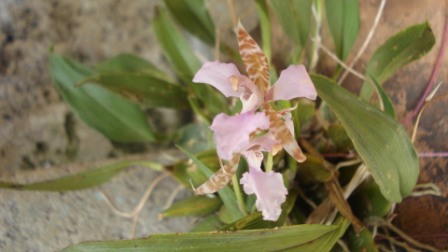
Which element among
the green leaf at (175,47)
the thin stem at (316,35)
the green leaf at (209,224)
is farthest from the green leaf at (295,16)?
the green leaf at (209,224)

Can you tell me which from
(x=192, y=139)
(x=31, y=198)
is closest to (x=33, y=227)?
(x=31, y=198)

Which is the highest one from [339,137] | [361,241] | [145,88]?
[145,88]

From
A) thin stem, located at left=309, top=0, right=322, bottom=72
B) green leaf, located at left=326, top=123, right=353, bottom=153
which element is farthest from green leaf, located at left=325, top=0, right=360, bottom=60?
green leaf, located at left=326, top=123, right=353, bottom=153

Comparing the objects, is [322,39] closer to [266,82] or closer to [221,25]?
[221,25]

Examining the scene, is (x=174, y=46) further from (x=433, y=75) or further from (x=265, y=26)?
(x=433, y=75)

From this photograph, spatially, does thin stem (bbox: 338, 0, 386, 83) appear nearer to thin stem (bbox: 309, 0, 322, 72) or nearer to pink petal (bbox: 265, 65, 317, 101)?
thin stem (bbox: 309, 0, 322, 72)

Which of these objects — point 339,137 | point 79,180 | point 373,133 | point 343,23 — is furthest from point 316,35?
point 79,180
